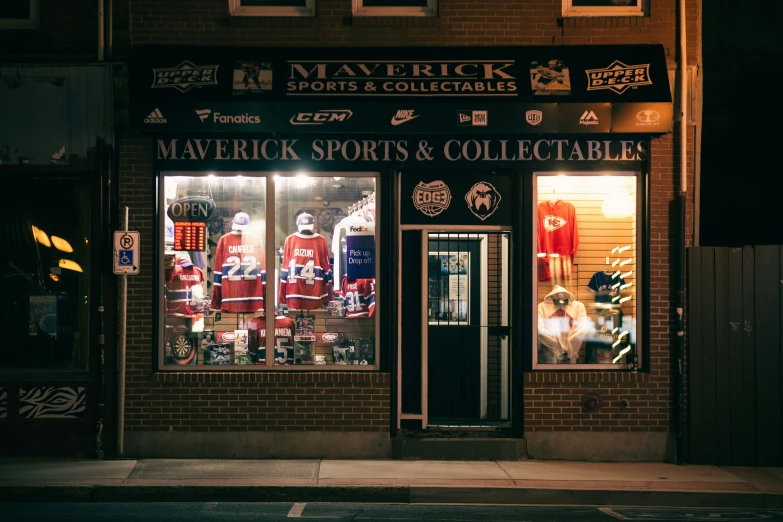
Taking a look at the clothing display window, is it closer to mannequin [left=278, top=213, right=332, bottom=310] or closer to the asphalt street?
mannequin [left=278, top=213, right=332, bottom=310]

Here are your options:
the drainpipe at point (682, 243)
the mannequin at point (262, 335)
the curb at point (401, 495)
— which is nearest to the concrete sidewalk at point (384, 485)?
the curb at point (401, 495)

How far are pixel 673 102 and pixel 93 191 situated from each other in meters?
7.22

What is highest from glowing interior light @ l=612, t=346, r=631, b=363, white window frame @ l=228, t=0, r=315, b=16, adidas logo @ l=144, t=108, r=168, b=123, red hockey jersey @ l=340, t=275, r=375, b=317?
white window frame @ l=228, t=0, r=315, b=16

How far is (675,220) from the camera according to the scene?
988cm

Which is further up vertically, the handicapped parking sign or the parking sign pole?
the handicapped parking sign

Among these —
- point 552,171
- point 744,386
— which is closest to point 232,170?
point 552,171

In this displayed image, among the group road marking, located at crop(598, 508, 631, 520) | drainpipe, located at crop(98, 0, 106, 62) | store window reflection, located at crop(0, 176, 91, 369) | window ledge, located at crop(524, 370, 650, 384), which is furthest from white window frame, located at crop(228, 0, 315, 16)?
road marking, located at crop(598, 508, 631, 520)

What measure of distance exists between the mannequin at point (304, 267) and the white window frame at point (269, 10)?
8.25 feet

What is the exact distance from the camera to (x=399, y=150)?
989 centimetres

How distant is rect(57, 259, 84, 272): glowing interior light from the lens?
10.0 metres

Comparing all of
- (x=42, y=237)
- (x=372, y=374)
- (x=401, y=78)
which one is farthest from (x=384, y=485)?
(x=42, y=237)

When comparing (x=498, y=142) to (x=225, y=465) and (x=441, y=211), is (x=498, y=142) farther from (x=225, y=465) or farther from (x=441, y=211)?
(x=225, y=465)

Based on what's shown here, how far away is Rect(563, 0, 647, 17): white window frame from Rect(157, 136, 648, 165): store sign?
5.35 feet

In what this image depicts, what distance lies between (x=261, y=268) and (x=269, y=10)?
323 cm
